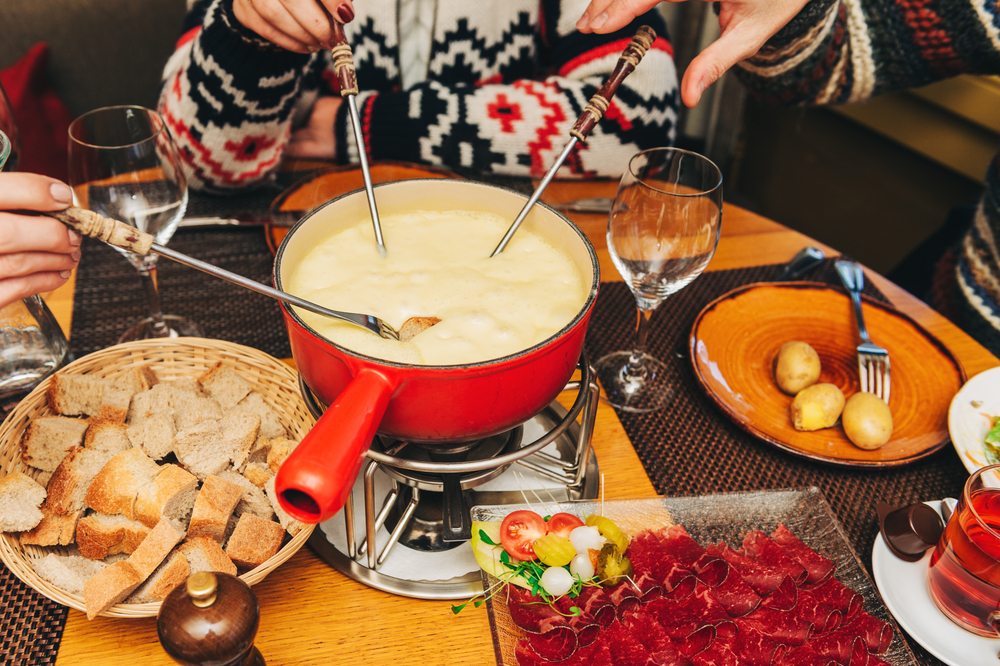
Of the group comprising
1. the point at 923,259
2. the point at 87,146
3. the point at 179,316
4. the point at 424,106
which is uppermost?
the point at 87,146

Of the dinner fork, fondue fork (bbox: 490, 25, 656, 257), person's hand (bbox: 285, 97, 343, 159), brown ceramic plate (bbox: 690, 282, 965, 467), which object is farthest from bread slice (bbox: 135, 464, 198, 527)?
person's hand (bbox: 285, 97, 343, 159)

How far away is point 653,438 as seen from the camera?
107cm

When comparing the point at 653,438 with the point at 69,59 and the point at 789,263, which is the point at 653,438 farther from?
the point at 69,59

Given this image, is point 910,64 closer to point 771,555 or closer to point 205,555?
point 771,555

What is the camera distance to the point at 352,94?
34.9 inches

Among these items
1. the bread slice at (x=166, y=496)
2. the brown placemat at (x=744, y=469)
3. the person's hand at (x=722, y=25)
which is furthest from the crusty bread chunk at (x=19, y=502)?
the person's hand at (x=722, y=25)

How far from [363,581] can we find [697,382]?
0.63 meters

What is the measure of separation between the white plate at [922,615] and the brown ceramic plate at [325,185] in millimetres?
1043

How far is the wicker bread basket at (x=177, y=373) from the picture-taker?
86 cm

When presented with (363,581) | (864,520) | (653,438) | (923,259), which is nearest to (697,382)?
(653,438)

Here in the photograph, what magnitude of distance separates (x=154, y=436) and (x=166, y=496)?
12 centimetres

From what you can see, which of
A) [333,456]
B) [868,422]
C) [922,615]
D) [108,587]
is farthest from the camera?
[868,422]

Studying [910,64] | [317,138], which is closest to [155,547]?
[317,138]

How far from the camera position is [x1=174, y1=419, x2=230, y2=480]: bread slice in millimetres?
843
